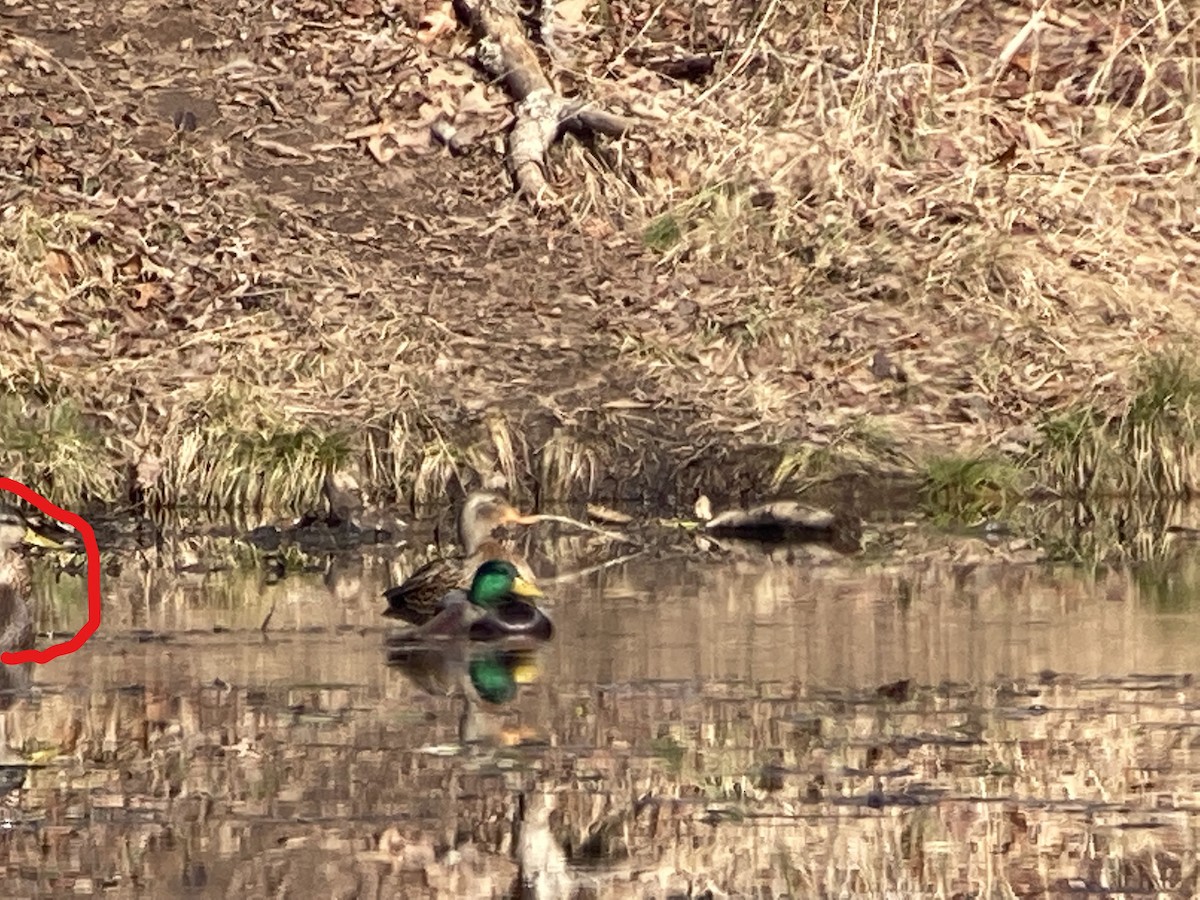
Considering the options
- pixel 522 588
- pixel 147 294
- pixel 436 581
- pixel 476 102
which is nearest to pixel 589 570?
pixel 436 581

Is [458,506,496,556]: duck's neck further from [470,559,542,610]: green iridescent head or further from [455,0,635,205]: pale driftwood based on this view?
[455,0,635,205]: pale driftwood

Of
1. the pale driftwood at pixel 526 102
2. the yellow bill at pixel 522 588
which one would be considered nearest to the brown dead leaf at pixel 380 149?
the pale driftwood at pixel 526 102

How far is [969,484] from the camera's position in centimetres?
1845

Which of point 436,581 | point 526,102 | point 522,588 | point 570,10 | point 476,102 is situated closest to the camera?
point 522,588

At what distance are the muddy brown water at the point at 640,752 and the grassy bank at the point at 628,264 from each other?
3.80m

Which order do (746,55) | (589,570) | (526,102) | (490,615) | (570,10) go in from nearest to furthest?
(490,615) → (589,570) → (526,102) → (746,55) → (570,10)

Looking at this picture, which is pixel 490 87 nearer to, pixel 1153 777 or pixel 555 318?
pixel 555 318

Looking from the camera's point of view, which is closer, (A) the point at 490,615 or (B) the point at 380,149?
(A) the point at 490,615

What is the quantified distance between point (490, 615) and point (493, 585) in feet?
0.50

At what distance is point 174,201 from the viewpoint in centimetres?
2120

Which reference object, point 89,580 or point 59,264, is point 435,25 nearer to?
point 59,264

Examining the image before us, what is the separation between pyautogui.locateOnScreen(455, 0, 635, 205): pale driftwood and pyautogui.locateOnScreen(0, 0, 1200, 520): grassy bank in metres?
0.18

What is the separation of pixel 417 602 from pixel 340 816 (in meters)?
4.74

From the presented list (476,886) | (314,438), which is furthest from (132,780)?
(314,438)
